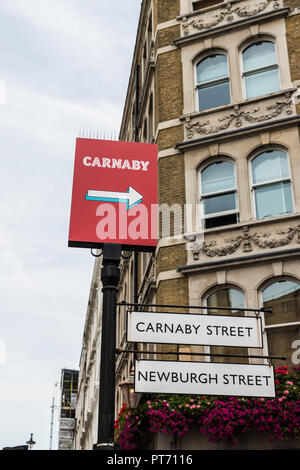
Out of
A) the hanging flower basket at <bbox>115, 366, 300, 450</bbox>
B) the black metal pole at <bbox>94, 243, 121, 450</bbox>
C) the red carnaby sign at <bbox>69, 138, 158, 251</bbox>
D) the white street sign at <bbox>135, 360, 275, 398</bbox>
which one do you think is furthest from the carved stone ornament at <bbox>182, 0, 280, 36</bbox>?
the white street sign at <bbox>135, 360, 275, 398</bbox>

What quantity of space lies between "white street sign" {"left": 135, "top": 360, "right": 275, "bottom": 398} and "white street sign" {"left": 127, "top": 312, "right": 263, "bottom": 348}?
0.29 m

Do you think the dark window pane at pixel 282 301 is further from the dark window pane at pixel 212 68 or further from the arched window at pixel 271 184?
the dark window pane at pixel 212 68

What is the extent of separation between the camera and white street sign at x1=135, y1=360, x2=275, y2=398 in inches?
299

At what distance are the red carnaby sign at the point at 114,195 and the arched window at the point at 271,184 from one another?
17.1 feet

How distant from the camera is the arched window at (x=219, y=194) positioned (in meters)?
14.3

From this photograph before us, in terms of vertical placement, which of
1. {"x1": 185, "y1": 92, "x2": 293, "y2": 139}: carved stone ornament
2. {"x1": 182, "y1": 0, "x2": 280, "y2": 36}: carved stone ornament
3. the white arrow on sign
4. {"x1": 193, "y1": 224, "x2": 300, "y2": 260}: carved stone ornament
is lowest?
the white arrow on sign

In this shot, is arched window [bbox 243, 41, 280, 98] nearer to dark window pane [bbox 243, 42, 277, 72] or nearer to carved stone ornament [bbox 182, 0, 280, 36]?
dark window pane [bbox 243, 42, 277, 72]

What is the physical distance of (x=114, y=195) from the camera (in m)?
8.54

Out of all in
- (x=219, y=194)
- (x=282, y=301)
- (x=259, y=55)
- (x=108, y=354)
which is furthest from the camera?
(x=259, y=55)

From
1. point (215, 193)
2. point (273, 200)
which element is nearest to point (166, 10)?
point (215, 193)

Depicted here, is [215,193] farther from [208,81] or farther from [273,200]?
[208,81]

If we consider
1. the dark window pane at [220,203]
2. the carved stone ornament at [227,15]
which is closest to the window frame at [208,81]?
the carved stone ornament at [227,15]

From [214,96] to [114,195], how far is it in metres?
8.38
